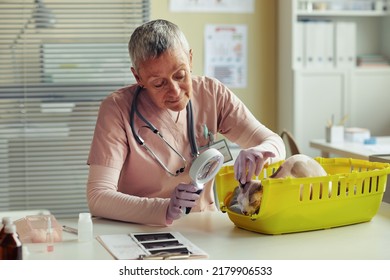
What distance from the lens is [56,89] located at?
477 centimetres

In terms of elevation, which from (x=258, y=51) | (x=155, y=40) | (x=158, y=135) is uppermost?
(x=155, y=40)

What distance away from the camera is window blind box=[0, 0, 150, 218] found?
468 centimetres

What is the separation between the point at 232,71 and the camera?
5.00 meters

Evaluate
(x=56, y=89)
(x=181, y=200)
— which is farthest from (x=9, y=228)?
(x=56, y=89)

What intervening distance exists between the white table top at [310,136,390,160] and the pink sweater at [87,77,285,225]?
1408 mm

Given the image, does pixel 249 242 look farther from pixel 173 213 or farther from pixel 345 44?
pixel 345 44

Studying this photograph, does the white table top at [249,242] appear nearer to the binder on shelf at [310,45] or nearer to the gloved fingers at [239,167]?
the gloved fingers at [239,167]

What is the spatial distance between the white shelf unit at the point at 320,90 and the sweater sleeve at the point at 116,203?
2.87 meters

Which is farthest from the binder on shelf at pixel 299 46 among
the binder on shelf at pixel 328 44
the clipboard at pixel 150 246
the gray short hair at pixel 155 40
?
the clipboard at pixel 150 246

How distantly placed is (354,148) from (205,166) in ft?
7.52

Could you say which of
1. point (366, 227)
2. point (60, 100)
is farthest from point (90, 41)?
point (366, 227)

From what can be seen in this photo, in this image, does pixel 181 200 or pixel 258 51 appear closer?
pixel 181 200

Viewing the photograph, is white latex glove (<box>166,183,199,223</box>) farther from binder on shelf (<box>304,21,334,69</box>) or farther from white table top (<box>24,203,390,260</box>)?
binder on shelf (<box>304,21,334,69</box>)

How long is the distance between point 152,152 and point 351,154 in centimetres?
184
